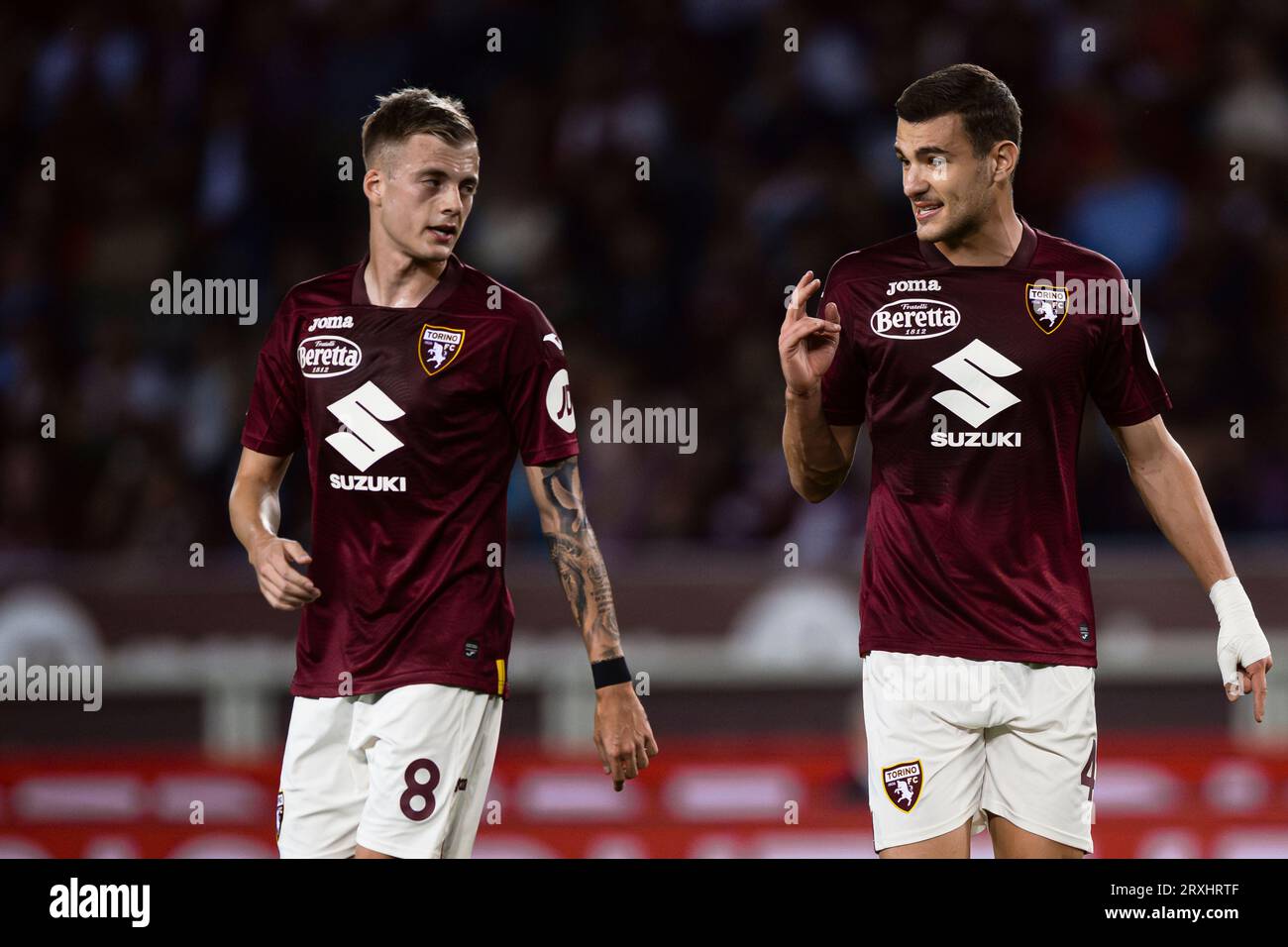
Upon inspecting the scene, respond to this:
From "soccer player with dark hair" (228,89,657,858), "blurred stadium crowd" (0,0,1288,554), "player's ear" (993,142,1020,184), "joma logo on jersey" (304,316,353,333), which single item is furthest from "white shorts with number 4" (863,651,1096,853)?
"blurred stadium crowd" (0,0,1288,554)

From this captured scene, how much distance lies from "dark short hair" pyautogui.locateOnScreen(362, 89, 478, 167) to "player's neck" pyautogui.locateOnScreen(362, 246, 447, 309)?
0.93 feet

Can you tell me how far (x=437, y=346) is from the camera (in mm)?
5043

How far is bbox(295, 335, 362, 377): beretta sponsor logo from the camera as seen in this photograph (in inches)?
199

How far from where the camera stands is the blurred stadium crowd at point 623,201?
31.8ft

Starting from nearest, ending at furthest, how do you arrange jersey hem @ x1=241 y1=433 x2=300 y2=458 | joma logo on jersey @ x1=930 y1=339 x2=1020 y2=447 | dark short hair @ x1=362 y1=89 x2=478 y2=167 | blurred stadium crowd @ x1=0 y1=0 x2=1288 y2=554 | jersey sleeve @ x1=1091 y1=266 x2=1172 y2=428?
1. joma logo on jersey @ x1=930 y1=339 x2=1020 y2=447
2. jersey sleeve @ x1=1091 y1=266 x2=1172 y2=428
3. dark short hair @ x1=362 y1=89 x2=478 y2=167
4. jersey hem @ x1=241 y1=433 x2=300 y2=458
5. blurred stadium crowd @ x1=0 y1=0 x2=1288 y2=554

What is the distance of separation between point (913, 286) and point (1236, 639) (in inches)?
50.1

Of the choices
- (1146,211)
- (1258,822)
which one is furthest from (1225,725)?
(1146,211)

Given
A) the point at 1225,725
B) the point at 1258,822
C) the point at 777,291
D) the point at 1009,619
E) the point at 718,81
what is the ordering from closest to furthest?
the point at 1009,619 < the point at 1258,822 < the point at 1225,725 < the point at 777,291 < the point at 718,81

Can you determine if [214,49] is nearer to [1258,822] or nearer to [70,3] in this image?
[70,3]

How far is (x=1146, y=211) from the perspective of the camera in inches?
415

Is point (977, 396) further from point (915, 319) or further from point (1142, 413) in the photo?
point (1142, 413)

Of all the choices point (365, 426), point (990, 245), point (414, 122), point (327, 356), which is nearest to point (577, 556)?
point (365, 426)

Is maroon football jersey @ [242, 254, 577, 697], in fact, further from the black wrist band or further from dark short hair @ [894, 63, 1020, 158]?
dark short hair @ [894, 63, 1020, 158]

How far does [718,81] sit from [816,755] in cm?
499
